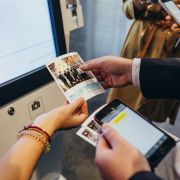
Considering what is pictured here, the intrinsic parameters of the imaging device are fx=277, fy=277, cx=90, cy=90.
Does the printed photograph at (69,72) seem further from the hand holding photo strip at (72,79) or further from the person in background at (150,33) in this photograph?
the person in background at (150,33)

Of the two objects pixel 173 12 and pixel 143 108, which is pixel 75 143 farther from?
pixel 173 12

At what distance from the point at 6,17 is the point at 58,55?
0.71 feet

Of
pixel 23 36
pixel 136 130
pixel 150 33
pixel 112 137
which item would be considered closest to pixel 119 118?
pixel 136 130

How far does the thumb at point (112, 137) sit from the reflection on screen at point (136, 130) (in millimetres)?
115

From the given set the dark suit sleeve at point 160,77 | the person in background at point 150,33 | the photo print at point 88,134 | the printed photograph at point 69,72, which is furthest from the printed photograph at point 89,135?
the person in background at point 150,33

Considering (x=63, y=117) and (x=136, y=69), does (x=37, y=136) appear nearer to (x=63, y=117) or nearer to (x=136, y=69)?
(x=63, y=117)

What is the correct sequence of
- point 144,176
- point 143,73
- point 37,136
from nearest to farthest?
point 144,176 < point 37,136 < point 143,73

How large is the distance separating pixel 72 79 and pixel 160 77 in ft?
0.91

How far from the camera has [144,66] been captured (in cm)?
86

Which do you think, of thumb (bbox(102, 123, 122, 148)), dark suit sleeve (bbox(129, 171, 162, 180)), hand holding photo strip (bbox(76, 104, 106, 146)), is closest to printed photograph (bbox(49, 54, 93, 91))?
hand holding photo strip (bbox(76, 104, 106, 146))

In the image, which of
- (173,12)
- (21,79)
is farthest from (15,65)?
(173,12)

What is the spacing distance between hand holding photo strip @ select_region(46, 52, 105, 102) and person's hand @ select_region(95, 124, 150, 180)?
0.90 ft

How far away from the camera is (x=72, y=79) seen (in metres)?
0.80

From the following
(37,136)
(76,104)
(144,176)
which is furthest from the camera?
(76,104)
